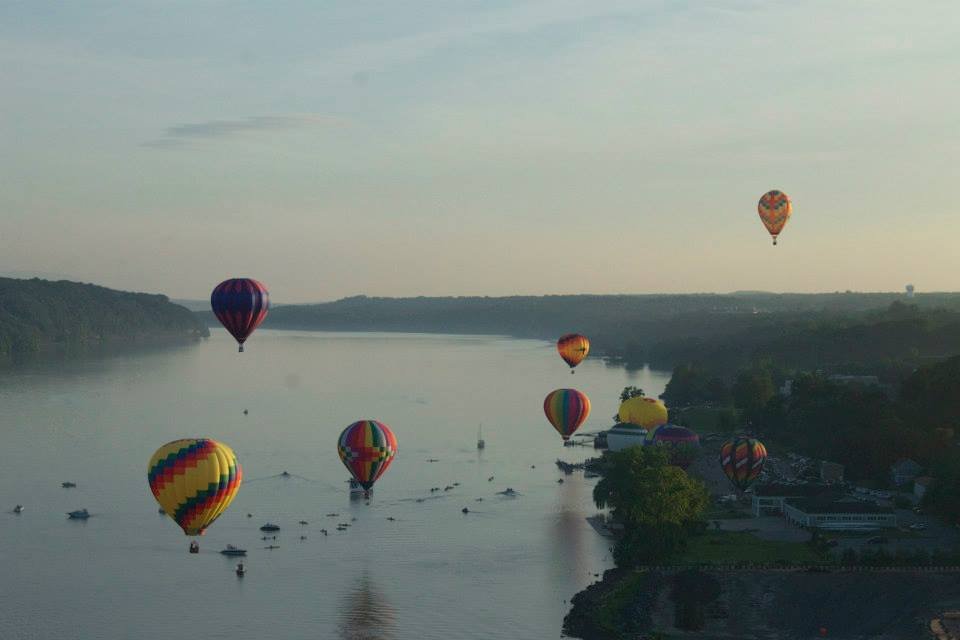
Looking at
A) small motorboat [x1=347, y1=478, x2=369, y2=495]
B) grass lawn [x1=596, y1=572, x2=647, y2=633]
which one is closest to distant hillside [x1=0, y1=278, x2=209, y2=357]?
small motorboat [x1=347, y1=478, x2=369, y2=495]

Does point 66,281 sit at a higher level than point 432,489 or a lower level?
higher

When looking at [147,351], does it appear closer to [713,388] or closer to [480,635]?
[713,388]

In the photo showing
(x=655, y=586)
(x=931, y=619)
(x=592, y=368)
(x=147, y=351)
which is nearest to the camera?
(x=931, y=619)

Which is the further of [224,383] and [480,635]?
[224,383]

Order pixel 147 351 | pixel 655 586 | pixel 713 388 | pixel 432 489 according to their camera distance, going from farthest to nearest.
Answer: pixel 147 351 < pixel 713 388 < pixel 432 489 < pixel 655 586

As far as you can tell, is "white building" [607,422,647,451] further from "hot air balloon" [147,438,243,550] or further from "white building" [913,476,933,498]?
"hot air balloon" [147,438,243,550]

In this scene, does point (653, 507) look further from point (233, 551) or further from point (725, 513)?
point (233, 551)

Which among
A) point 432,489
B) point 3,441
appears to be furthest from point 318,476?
point 3,441

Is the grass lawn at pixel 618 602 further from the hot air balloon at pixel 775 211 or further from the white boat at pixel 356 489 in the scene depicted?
the hot air balloon at pixel 775 211
